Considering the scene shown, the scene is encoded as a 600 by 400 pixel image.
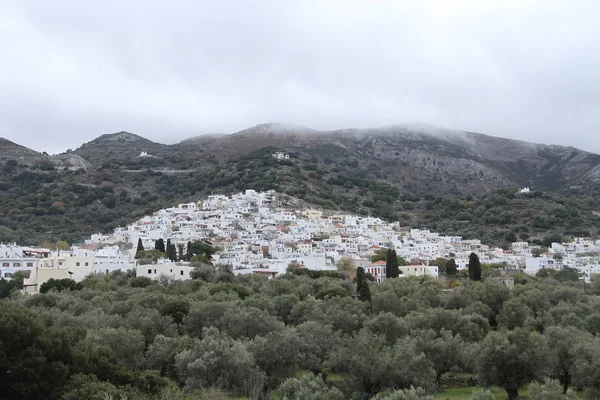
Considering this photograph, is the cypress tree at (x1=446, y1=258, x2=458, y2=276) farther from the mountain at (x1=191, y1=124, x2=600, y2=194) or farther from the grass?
the mountain at (x1=191, y1=124, x2=600, y2=194)

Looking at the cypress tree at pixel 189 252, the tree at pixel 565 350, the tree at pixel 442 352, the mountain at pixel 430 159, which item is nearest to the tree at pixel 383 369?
the tree at pixel 442 352

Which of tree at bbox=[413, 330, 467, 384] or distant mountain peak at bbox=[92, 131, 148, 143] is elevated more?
distant mountain peak at bbox=[92, 131, 148, 143]

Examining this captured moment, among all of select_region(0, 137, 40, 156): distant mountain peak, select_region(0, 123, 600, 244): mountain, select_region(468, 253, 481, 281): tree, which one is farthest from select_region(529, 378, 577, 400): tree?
select_region(0, 137, 40, 156): distant mountain peak

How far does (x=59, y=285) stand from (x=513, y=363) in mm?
31288

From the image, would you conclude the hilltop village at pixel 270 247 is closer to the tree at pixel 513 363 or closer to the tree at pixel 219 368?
the tree at pixel 219 368

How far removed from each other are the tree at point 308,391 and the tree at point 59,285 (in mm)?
27541

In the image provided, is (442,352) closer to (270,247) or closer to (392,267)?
(392,267)

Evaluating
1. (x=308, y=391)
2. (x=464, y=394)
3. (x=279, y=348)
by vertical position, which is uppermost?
(x=279, y=348)

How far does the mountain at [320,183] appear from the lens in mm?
95000

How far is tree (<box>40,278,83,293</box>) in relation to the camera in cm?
4272

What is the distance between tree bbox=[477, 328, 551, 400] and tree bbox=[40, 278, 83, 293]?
Answer: 29.0 metres

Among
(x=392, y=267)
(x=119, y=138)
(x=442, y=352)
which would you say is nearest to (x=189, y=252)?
(x=392, y=267)

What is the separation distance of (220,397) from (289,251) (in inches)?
2078

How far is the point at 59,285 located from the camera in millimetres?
43406
